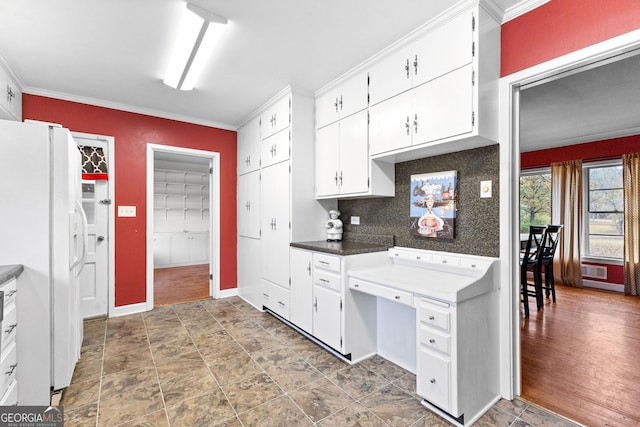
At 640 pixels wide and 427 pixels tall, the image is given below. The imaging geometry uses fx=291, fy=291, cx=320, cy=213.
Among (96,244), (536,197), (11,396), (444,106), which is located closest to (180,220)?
(96,244)

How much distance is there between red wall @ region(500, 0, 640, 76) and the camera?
1552mm

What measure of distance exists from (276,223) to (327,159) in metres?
0.95

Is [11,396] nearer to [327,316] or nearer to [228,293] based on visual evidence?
[327,316]

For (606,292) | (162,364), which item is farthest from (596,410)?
(606,292)

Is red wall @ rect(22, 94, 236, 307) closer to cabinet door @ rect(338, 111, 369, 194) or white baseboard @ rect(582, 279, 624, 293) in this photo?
cabinet door @ rect(338, 111, 369, 194)

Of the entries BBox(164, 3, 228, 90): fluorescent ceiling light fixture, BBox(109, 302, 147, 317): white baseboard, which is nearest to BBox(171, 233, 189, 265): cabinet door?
BBox(109, 302, 147, 317): white baseboard

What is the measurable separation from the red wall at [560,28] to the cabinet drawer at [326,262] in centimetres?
185

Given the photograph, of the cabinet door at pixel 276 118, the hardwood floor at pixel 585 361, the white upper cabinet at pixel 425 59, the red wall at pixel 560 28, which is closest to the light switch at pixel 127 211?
the cabinet door at pixel 276 118

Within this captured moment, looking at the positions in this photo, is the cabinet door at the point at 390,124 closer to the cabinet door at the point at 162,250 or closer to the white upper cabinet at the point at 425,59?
the white upper cabinet at the point at 425,59

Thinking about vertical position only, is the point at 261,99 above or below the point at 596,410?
above

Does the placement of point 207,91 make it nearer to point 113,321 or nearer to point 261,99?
point 261,99

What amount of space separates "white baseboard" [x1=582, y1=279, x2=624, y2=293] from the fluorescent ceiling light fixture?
670 cm

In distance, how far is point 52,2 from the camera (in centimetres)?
189

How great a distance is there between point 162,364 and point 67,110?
A: 3055mm
